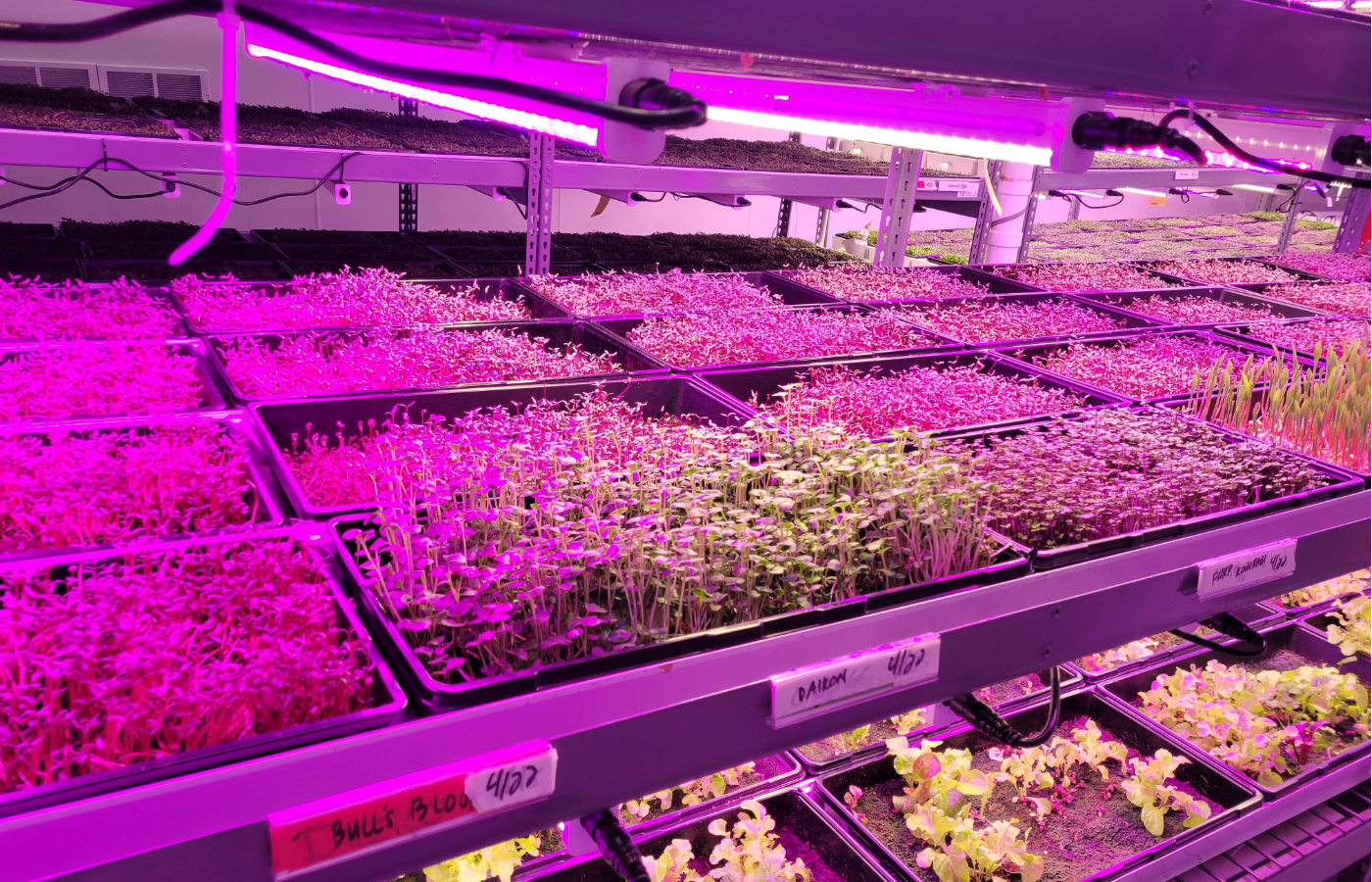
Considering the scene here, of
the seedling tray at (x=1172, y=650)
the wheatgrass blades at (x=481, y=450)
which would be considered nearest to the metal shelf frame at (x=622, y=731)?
the wheatgrass blades at (x=481, y=450)

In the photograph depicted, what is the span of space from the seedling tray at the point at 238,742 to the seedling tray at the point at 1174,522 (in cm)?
105

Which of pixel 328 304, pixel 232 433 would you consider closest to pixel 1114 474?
pixel 232 433

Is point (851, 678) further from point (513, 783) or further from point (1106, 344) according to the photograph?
point (1106, 344)

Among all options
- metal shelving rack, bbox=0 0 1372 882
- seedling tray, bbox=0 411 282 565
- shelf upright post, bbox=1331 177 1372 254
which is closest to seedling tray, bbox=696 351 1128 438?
metal shelving rack, bbox=0 0 1372 882

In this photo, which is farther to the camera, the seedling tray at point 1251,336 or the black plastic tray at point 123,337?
the seedling tray at point 1251,336

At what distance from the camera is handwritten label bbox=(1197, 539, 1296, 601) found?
1603 mm

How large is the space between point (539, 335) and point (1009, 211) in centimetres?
329

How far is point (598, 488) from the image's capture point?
4.69ft

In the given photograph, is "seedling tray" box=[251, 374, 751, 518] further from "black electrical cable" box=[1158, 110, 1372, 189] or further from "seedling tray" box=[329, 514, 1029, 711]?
"black electrical cable" box=[1158, 110, 1372, 189]

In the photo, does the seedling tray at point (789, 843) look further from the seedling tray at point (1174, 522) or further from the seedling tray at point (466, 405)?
the seedling tray at point (466, 405)

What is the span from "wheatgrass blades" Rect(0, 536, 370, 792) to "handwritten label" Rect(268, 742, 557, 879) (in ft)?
0.45

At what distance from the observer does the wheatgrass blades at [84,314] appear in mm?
2092

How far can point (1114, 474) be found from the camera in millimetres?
1849

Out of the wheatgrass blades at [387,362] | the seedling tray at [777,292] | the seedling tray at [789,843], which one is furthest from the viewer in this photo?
the seedling tray at [777,292]
